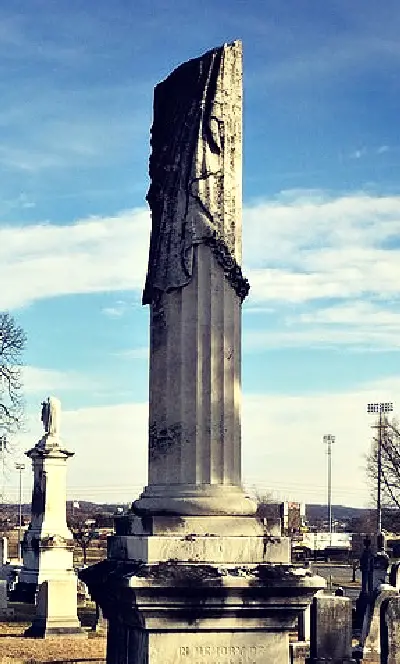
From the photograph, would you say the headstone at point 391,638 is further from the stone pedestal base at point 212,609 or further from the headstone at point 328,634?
the stone pedestal base at point 212,609

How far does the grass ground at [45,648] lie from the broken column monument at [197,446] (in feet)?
27.9

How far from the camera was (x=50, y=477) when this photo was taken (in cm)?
2380

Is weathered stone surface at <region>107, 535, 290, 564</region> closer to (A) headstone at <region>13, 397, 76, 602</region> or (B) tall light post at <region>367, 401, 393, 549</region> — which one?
(A) headstone at <region>13, 397, 76, 602</region>

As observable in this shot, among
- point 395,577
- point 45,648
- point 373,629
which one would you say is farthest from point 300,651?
point 395,577

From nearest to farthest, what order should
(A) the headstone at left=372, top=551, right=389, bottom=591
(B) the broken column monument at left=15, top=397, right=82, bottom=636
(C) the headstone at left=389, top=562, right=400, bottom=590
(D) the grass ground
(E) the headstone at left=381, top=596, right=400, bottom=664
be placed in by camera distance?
(E) the headstone at left=381, top=596, right=400, bottom=664
(D) the grass ground
(C) the headstone at left=389, top=562, right=400, bottom=590
(B) the broken column monument at left=15, top=397, right=82, bottom=636
(A) the headstone at left=372, top=551, right=389, bottom=591

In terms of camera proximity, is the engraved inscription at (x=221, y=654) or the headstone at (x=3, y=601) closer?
the engraved inscription at (x=221, y=654)

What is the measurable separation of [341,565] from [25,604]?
106 feet

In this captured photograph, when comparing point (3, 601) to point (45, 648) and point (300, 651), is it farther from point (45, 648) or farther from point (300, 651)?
point (300, 651)

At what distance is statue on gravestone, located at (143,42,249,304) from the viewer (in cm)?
808

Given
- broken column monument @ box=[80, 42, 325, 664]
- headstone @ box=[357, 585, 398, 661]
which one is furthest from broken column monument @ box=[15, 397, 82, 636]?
broken column monument @ box=[80, 42, 325, 664]

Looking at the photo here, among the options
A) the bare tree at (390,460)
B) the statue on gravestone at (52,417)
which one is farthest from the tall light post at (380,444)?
the statue on gravestone at (52,417)

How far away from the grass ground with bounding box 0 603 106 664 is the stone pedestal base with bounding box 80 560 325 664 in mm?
9208

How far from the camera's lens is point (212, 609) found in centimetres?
731

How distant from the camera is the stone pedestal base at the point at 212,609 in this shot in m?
7.23
